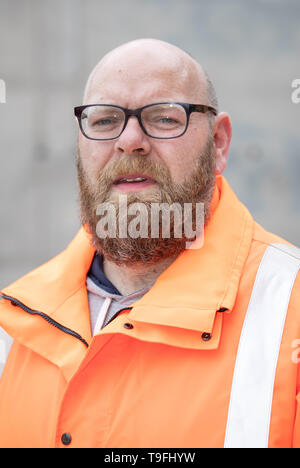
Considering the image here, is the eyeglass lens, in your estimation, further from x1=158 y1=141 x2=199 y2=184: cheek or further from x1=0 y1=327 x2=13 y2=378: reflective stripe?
x1=0 y1=327 x2=13 y2=378: reflective stripe

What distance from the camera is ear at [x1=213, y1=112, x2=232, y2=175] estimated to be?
1829mm

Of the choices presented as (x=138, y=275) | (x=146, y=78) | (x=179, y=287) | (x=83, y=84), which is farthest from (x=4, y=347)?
(x=83, y=84)

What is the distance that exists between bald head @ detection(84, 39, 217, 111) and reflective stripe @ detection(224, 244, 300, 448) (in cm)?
70

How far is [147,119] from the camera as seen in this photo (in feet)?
5.27

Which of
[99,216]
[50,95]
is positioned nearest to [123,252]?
[99,216]

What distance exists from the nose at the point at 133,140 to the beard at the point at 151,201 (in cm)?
2

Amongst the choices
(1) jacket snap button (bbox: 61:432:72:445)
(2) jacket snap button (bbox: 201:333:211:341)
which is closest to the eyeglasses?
(2) jacket snap button (bbox: 201:333:211:341)

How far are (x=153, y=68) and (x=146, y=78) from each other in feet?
0.16

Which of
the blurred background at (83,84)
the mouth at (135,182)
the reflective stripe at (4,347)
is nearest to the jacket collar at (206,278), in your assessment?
the mouth at (135,182)

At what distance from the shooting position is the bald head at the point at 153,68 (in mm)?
1646

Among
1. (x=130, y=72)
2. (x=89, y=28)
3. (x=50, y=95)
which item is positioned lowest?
(x=130, y=72)

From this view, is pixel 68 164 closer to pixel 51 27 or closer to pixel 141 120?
pixel 51 27

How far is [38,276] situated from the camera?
1749mm

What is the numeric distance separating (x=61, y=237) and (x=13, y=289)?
133cm
